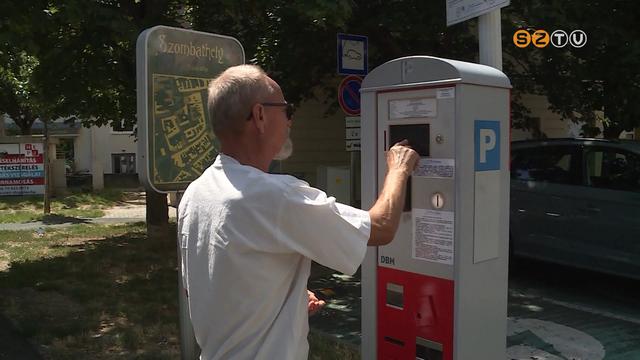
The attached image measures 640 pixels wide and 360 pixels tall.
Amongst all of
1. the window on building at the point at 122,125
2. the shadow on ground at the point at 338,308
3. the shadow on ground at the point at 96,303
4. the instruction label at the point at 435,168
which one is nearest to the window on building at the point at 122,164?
the window on building at the point at 122,125

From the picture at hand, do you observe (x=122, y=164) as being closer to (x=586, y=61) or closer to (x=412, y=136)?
(x=586, y=61)

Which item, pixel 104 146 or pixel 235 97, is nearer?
pixel 235 97

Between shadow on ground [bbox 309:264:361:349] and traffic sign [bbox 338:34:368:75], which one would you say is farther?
traffic sign [bbox 338:34:368:75]

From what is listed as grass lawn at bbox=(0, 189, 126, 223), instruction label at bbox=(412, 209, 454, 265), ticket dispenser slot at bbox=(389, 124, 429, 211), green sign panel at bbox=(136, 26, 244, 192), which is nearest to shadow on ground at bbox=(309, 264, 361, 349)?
green sign panel at bbox=(136, 26, 244, 192)

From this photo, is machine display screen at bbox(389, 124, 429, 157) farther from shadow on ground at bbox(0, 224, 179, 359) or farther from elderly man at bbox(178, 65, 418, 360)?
shadow on ground at bbox(0, 224, 179, 359)

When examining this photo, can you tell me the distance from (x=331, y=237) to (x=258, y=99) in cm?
44

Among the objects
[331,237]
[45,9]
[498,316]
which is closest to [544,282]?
[498,316]

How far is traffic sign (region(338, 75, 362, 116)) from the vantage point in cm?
696

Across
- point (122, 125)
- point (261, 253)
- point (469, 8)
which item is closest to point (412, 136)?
point (469, 8)

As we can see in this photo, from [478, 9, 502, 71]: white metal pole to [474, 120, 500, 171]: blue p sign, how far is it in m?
0.46

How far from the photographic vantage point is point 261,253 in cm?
165

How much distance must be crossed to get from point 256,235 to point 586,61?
737 cm

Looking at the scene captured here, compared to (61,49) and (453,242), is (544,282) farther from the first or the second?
(61,49)

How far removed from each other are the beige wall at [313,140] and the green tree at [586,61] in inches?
154
